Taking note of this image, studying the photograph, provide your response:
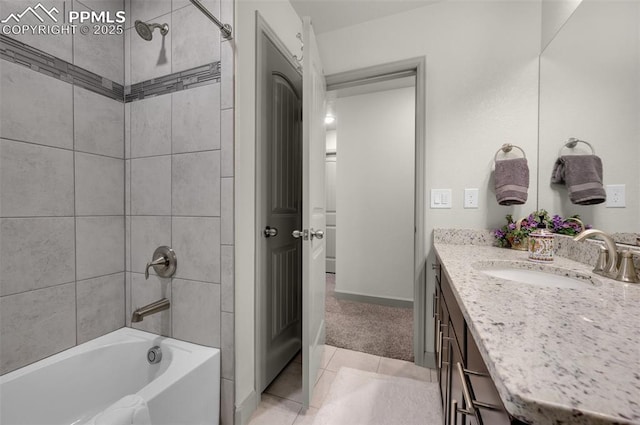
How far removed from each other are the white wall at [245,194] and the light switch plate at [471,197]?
1.35 meters

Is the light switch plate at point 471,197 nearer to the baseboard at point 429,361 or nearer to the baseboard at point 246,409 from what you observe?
the baseboard at point 429,361

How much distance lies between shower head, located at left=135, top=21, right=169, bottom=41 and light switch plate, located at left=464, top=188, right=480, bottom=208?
6.51ft

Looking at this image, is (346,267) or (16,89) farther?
(346,267)

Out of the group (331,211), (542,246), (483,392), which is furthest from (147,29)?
(331,211)

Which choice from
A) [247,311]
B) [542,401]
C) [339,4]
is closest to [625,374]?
[542,401]

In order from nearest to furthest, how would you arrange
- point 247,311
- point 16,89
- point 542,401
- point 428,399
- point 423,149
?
1. point 542,401
2. point 16,89
3. point 247,311
4. point 428,399
5. point 423,149

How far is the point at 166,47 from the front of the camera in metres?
1.36

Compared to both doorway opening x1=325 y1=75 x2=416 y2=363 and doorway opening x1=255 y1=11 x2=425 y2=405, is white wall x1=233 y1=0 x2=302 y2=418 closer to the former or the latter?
doorway opening x1=255 y1=11 x2=425 y2=405

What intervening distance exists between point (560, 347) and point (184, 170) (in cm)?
147

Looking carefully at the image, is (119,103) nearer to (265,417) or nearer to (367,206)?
(265,417)

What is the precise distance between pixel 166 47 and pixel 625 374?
194cm

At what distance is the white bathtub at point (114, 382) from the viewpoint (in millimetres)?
988

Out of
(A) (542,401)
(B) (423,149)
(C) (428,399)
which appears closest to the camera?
(A) (542,401)

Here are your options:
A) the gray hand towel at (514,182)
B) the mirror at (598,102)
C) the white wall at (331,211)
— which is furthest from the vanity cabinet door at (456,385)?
the white wall at (331,211)
